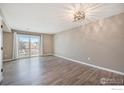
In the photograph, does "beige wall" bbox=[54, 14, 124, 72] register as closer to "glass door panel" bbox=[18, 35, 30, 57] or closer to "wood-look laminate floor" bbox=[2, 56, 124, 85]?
"wood-look laminate floor" bbox=[2, 56, 124, 85]

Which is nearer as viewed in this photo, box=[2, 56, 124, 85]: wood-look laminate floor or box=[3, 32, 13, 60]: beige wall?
box=[2, 56, 124, 85]: wood-look laminate floor

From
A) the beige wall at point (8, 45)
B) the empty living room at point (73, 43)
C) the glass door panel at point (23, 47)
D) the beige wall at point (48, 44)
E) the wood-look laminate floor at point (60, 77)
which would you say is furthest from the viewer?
the beige wall at point (48, 44)

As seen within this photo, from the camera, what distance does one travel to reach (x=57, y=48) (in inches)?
268

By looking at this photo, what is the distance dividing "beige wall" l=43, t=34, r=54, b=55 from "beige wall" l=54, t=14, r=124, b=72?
2.75m

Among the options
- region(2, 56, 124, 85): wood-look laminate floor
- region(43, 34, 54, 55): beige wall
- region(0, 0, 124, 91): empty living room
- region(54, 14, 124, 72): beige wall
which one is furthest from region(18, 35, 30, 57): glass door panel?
region(54, 14, 124, 72): beige wall

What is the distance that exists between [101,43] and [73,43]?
1.80 meters

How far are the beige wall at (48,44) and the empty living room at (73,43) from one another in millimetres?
1686

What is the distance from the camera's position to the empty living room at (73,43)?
2148 mm

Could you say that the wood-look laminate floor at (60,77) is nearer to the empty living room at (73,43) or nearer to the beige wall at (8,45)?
the empty living room at (73,43)

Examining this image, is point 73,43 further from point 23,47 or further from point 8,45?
point 8,45

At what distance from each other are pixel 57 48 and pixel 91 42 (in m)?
3.42

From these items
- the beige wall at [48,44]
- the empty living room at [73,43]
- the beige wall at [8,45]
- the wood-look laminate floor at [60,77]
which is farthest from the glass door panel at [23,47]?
the beige wall at [48,44]

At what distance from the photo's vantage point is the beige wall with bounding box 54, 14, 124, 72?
9.02 ft
